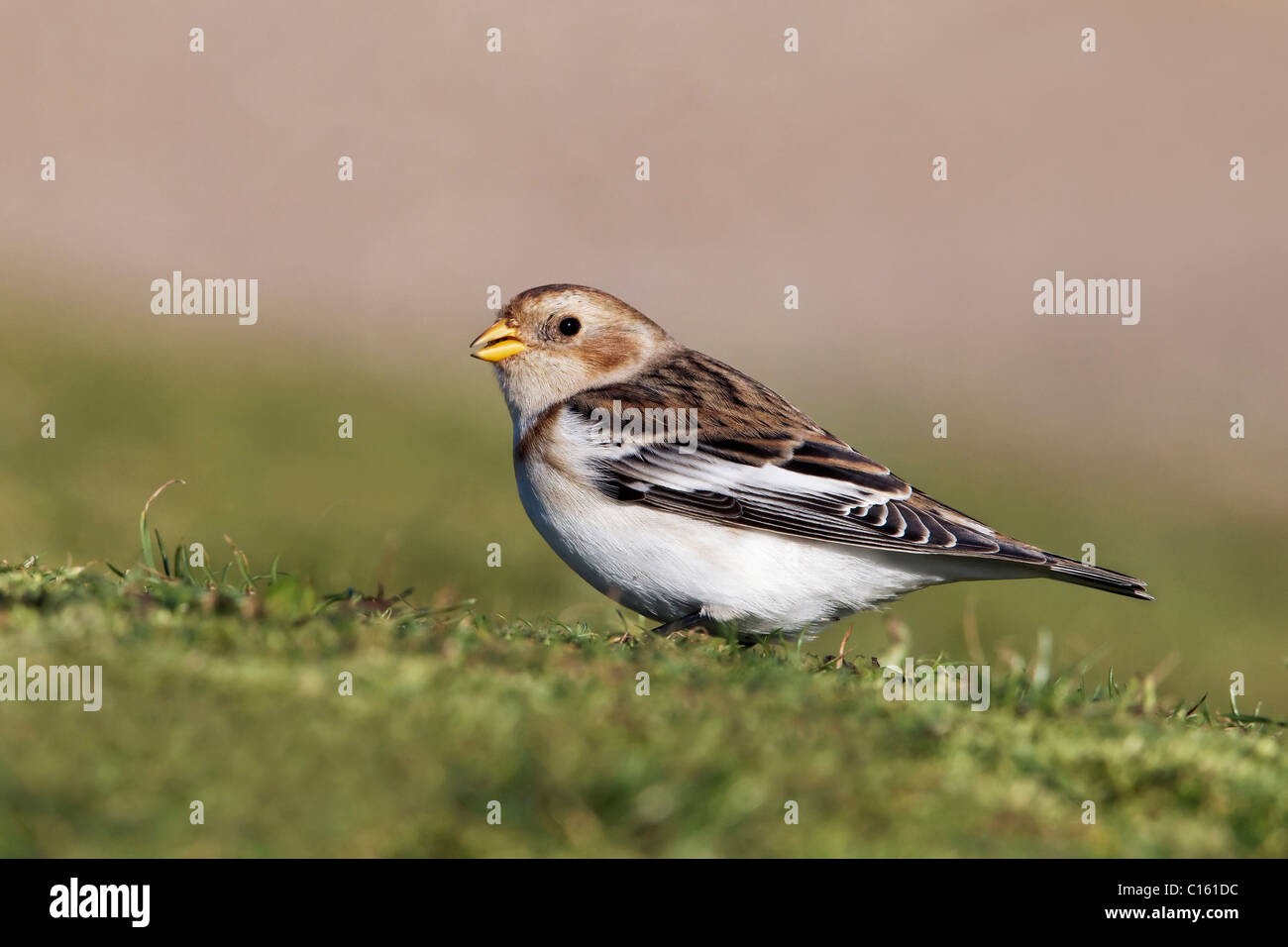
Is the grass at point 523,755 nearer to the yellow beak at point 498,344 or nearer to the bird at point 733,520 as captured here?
the bird at point 733,520

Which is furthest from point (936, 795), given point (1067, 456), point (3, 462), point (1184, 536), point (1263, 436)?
point (1263, 436)

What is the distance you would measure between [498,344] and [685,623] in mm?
2044

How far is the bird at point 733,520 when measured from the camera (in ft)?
21.6

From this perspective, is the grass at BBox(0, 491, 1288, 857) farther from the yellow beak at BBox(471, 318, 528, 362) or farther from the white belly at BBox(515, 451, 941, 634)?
the yellow beak at BBox(471, 318, 528, 362)

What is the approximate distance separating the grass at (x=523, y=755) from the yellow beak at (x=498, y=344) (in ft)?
9.04

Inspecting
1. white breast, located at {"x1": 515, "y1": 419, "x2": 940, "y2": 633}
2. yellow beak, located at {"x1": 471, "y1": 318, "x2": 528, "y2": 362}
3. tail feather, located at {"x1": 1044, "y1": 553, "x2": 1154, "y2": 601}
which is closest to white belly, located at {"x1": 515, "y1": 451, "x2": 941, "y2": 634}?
white breast, located at {"x1": 515, "y1": 419, "x2": 940, "y2": 633}

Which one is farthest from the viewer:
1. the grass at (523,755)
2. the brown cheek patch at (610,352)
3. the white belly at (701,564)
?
the brown cheek patch at (610,352)

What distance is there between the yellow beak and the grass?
2.76m

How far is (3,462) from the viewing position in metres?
11.6

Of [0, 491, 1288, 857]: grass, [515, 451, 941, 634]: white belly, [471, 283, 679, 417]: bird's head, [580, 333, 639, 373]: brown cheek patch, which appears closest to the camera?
[0, 491, 1288, 857]: grass

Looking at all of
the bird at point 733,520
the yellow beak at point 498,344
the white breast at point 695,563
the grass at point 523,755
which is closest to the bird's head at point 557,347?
the yellow beak at point 498,344

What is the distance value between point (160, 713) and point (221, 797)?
0.49 meters

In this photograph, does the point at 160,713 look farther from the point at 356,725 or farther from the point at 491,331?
the point at 491,331

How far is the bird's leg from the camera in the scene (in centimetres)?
662
